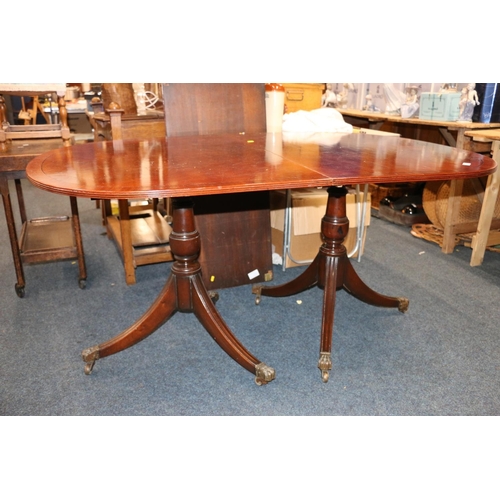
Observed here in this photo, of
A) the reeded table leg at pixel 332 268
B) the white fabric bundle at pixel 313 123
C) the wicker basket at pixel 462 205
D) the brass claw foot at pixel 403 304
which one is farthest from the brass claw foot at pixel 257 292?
the wicker basket at pixel 462 205

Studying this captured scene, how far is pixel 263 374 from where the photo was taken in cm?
168

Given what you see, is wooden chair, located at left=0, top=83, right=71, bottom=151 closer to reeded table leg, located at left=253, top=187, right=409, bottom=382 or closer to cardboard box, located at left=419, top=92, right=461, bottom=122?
reeded table leg, located at left=253, top=187, right=409, bottom=382

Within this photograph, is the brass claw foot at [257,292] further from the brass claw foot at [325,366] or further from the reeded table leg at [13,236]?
the reeded table leg at [13,236]

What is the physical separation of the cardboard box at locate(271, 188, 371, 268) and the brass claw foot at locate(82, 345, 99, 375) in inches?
53.0

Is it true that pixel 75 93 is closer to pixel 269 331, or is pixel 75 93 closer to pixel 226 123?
pixel 226 123

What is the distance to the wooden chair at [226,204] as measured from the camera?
93.8 inches

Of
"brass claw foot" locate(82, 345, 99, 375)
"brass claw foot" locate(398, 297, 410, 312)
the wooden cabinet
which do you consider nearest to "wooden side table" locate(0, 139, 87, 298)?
"brass claw foot" locate(82, 345, 99, 375)

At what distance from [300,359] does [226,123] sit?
1.34 metres

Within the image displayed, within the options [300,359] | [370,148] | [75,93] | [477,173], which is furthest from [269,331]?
[75,93]

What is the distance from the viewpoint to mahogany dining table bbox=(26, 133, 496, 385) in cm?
124

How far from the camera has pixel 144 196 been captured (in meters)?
1.15

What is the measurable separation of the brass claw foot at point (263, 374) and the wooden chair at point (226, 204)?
0.89 meters

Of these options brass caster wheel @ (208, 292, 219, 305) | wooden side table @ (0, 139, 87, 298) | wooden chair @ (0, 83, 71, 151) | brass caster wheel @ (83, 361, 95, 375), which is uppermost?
wooden chair @ (0, 83, 71, 151)

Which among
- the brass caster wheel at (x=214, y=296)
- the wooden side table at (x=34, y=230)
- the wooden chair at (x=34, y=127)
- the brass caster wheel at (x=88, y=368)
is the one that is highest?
the wooden chair at (x=34, y=127)
